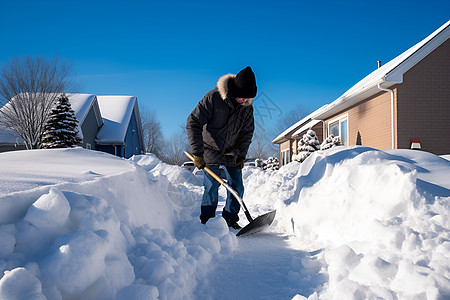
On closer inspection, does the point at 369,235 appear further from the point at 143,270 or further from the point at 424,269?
the point at 143,270

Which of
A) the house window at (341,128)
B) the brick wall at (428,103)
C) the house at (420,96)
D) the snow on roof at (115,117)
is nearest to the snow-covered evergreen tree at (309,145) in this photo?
the house window at (341,128)

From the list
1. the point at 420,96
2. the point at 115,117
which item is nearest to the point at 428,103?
the point at 420,96

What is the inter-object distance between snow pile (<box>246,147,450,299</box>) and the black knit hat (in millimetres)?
1264

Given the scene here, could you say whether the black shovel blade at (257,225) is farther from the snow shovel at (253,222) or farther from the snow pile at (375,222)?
the snow pile at (375,222)

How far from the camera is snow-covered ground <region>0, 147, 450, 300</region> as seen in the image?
1321mm

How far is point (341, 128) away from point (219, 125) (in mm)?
10056

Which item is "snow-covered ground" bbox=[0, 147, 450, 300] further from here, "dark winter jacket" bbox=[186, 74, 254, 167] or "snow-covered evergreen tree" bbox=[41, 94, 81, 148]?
"snow-covered evergreen tree" bbox=[41, 94, 81, 148]

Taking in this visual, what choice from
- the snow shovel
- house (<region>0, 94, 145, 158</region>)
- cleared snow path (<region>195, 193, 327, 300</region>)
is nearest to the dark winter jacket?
the snow shovel

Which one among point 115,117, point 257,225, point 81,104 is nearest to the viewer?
point 257,225

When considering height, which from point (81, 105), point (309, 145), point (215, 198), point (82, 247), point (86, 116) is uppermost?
point (81, 105)

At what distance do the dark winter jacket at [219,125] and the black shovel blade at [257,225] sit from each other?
31.9 inches

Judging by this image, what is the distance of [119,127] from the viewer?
22.0 m

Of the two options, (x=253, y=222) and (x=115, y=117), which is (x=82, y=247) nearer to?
(x=253, y=222)

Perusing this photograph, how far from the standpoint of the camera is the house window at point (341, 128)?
40.0ft
